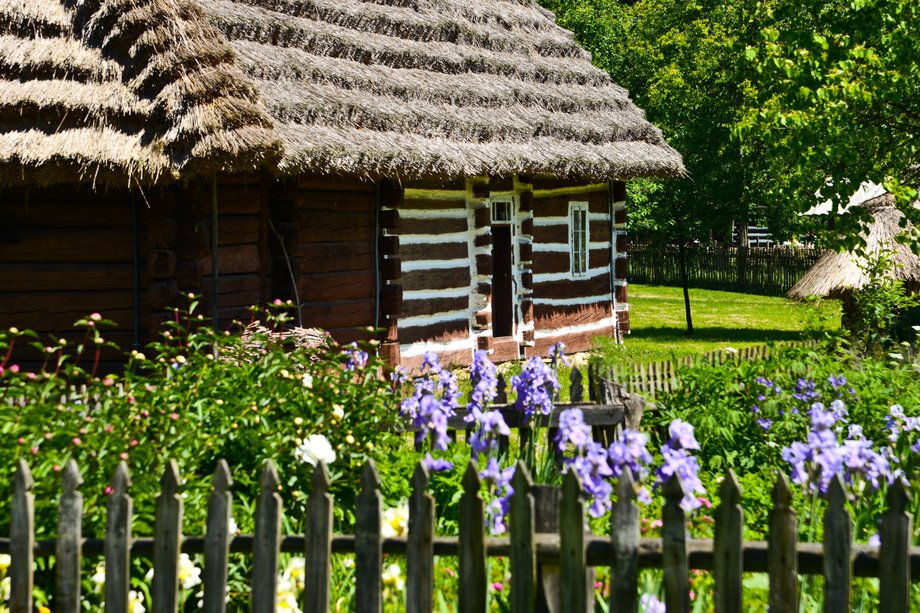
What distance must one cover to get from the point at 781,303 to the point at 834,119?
58.6 feet

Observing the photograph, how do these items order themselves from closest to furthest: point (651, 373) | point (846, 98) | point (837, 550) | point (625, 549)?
point (837, 550), point (625, 549), point (651, 373), point (846, 98)

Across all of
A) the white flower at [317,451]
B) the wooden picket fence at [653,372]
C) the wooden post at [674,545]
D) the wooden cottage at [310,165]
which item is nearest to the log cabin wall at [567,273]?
the wooden cottage at [310,165]

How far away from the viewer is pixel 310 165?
10.6 m

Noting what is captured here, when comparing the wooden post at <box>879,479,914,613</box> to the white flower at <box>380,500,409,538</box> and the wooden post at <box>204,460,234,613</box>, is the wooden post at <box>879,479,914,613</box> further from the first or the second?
the wooden post at <box>204,460,234,613</box>

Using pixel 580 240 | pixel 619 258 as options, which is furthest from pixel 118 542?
pixel 619 258

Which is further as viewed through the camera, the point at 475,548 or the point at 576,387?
the point at 576,387

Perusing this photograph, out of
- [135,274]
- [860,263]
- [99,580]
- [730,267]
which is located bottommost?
[730,267]

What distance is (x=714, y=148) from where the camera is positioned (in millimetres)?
23969

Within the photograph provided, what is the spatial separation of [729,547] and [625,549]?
0.29m

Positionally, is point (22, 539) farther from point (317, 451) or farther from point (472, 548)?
point (472, 548)

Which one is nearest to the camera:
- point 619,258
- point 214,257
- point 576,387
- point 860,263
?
point 576,387

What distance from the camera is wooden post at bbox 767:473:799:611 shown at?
3201mm

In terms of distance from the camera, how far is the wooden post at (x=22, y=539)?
3691mm

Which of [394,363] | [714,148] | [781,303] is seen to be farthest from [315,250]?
[781,303]
